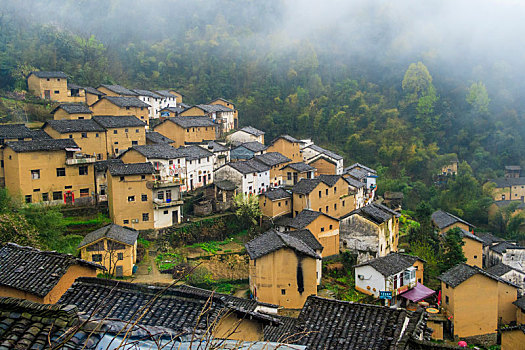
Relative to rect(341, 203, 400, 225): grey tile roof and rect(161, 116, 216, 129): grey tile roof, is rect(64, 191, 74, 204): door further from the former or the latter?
rect(341, 203, 400, 225): grey tile roof

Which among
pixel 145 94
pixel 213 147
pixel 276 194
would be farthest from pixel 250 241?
pixel 145 94

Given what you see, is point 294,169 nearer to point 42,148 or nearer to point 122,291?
point 42,148

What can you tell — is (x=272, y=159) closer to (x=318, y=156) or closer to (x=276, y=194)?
(x=276, y=194)

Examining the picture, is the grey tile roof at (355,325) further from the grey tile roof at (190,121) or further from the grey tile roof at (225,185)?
the grey tile roof at (190,121)

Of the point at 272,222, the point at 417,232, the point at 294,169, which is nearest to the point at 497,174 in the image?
the point at 417,232

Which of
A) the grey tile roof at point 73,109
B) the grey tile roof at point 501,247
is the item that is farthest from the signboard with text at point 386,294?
the grey tile roof at point 73,109
